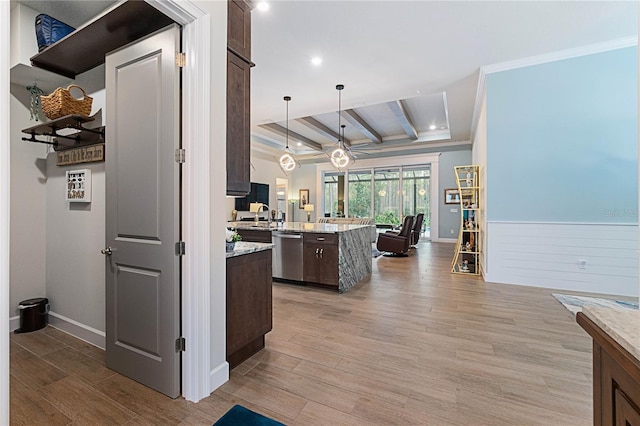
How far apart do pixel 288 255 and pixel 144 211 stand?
8.62ft

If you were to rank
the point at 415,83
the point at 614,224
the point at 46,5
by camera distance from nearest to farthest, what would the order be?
the point at 46,5
the point at 614,224
the point at 415,83

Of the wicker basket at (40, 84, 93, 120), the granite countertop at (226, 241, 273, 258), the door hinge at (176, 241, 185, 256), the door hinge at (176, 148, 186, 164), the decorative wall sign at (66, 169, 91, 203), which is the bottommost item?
the granite countertop at (226, 241, 273, 258)

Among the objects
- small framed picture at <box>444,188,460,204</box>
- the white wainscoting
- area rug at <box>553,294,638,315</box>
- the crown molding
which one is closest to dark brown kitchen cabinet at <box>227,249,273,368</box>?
area rug at <box>553,294,638,315</box>

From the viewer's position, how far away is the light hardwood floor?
64.0 inches

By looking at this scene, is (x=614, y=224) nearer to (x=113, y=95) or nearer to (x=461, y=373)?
(x=461, y=373)

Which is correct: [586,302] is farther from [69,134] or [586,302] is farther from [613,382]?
[69,134]

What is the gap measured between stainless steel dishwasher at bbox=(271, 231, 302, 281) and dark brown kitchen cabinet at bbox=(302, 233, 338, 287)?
0.10 meters

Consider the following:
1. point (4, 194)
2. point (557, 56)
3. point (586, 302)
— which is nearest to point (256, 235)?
point (4, 194)

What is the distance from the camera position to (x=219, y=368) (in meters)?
1.88

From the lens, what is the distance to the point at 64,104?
2281 mm

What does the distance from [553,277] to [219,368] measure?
4596 millimetres

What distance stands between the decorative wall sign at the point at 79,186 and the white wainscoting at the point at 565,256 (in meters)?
5.08

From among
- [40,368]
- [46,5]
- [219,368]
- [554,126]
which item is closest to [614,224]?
[554,126]

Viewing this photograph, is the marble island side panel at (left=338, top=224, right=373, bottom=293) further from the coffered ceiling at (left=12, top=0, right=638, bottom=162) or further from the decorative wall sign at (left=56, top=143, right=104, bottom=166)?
the decorative wall sign at (left=56, top=143, right=104, bottom=166)
